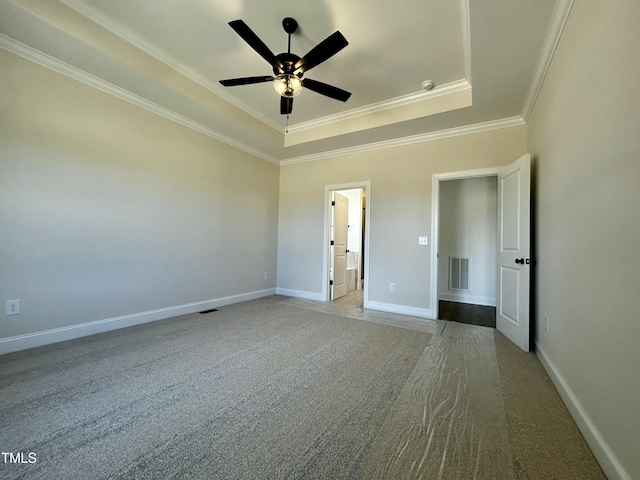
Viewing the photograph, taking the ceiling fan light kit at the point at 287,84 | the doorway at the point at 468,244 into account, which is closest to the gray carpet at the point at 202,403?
the ceiling fan light kit at the point at 287,84

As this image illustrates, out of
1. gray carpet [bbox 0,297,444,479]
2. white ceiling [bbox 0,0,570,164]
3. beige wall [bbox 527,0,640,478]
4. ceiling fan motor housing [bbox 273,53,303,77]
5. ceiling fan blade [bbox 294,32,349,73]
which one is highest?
white ceiling [bbox 0,0,570,164]

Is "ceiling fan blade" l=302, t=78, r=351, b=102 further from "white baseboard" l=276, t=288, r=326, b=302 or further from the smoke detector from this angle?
"white baseboard" l=276, t=288, r=326, b=302

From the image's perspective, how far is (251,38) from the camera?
1.80 m

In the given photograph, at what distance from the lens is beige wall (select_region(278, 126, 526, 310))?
333 cm

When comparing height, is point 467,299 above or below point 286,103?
below

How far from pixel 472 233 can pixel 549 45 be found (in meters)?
3.22

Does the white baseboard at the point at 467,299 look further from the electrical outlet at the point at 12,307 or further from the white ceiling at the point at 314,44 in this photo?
the electrical outlet at the point at 12,307

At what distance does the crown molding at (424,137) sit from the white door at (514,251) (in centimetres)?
68

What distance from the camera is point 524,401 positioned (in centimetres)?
164

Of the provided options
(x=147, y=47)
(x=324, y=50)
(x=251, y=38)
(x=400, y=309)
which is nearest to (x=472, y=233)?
(x=400, y=309)

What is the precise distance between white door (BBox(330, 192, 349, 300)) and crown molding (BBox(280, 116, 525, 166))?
0.76 m

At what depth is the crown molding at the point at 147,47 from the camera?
2.07 metres

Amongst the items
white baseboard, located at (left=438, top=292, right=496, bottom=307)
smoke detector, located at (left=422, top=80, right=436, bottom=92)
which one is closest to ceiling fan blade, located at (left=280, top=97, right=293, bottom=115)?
smoke detector, located at (left=422, top=80, right=436, bottom=92)

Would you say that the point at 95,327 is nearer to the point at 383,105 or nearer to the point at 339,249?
the point at 339,249
